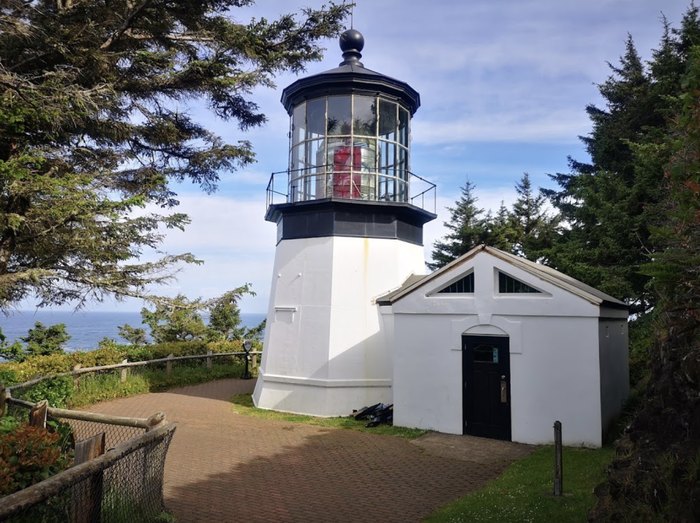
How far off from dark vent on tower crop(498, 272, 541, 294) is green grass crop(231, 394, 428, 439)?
11.8ft

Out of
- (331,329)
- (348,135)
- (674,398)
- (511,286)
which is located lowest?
(674,398)

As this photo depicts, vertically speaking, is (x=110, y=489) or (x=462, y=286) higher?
(x=462, y=286)

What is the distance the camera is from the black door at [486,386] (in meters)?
10.9

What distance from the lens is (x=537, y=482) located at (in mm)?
7551

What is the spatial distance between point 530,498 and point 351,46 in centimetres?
1268

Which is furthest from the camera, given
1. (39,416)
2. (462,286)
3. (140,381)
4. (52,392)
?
(140,381)

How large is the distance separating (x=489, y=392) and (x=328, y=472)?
427 centimetres

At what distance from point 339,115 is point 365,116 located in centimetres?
70

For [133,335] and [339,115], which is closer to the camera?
[339,115]

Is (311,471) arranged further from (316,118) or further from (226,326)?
(226,326)

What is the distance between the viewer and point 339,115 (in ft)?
45.8

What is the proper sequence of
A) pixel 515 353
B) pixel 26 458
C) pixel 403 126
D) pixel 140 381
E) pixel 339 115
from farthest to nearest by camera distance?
pixel 140 381, pixel 403 126, pixel 339 115, pixel 515 353, pixel 26 458

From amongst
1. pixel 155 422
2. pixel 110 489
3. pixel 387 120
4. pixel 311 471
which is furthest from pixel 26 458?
pixel 387 120

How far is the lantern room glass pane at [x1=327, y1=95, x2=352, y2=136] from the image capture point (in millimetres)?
13898
